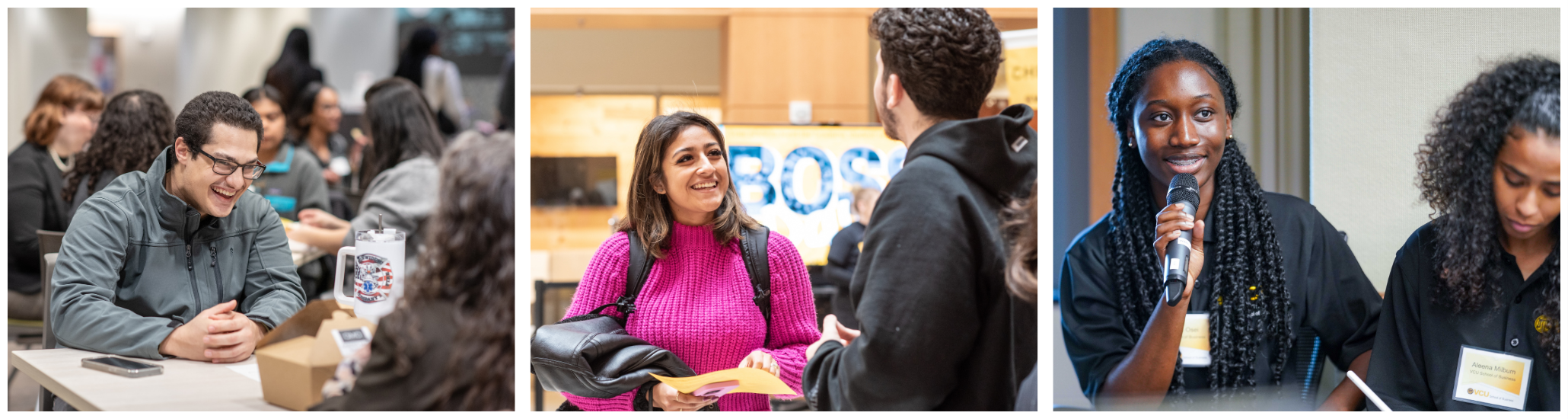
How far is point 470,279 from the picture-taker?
1958 mm

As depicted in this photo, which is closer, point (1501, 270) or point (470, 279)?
point (470, 279)

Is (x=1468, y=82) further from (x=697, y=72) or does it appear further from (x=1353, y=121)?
(x=697, y=72)

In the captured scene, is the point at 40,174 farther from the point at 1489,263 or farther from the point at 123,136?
the point at 1489,263

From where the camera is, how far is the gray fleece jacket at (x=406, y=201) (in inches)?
83.7

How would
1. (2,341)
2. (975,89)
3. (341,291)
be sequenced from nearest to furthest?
(975,89) < (341,291) < (2,341)

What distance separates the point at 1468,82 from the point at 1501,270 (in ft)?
1.50

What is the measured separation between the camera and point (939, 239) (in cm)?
185

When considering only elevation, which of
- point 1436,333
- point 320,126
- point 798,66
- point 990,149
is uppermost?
point 798,66

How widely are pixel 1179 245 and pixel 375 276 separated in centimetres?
182

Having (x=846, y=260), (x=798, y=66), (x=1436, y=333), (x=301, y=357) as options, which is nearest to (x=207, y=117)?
(x=301, y=357)

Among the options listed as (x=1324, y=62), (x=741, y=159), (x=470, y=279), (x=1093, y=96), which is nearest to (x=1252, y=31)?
(x=1324, y=62)

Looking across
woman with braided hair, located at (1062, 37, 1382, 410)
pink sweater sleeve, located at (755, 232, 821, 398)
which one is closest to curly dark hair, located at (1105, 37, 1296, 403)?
woman with braided hair, located at (1062, 37, 1382, 410)

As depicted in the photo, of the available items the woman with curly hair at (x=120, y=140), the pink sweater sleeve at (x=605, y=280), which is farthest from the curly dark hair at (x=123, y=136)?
the pink sweater sleeve at (x=605, y=280)

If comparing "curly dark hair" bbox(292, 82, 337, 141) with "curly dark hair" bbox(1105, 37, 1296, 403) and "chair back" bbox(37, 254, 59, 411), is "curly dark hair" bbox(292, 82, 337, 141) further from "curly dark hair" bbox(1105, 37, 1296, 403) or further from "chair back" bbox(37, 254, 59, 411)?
"curly dark hair" bbox(1105, 37, 1296, 403)
